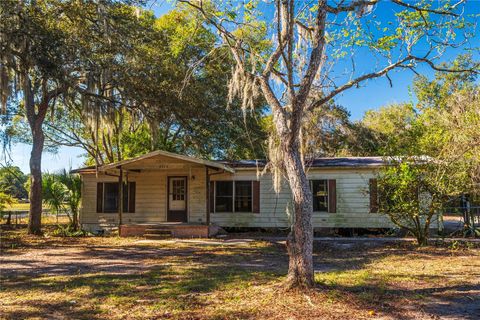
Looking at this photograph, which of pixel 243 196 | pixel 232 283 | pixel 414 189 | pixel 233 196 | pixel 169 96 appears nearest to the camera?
pixel 232 283

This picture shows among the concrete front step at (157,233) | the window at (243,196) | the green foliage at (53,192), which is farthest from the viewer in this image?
the window at (243,196)

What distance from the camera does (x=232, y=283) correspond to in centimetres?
657

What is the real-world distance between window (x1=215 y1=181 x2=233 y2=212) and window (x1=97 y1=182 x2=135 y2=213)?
11.6ft

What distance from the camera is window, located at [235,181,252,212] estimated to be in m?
15.6

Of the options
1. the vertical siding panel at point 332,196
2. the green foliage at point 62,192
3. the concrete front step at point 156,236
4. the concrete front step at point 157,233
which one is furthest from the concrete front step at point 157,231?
the vertical siding panel at point 332,196

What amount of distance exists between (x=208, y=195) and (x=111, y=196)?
4.76m

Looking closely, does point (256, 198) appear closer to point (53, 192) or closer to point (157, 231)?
point (157, 231)

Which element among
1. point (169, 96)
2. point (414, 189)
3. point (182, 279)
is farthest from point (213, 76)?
point (182, 279)

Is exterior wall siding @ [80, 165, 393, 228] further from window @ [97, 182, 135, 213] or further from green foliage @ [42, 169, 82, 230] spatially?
green foliage @ [42, 169, 82, 230]

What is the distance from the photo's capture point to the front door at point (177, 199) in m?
16.2

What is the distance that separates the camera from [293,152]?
583 cm

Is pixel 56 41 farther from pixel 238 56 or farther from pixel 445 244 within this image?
pixel 445 244

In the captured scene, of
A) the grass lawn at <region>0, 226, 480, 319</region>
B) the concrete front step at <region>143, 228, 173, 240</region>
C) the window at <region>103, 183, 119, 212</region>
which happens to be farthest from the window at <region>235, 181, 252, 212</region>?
the window at <region>103, 183, 119, 212</region>

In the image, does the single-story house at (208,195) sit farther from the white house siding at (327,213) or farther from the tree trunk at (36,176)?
the tree trunk at (36,176)
